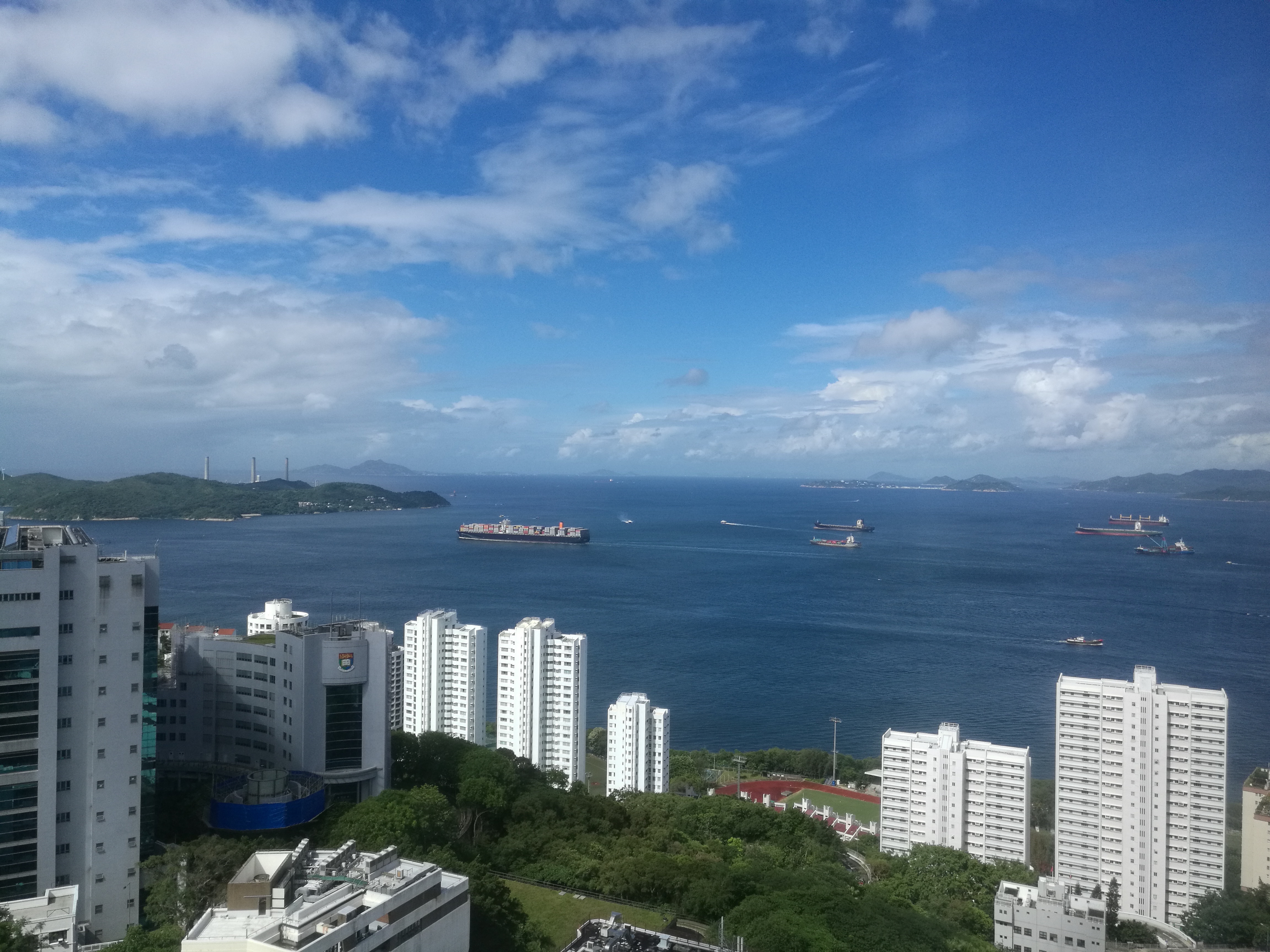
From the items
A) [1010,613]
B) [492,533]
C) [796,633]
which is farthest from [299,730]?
[492,533]

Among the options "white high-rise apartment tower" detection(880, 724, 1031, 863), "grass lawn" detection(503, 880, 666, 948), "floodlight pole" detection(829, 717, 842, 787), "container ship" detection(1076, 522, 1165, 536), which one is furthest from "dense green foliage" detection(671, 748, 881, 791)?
"container ship" detection(1076, 522, 1165, 536)

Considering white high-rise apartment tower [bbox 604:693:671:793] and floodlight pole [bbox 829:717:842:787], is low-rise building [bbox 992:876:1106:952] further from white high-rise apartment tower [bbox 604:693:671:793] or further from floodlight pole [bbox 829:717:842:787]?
white high-rise apartment tower [bbox 604:693:671:793]

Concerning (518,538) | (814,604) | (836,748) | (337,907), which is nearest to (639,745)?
(836,748)

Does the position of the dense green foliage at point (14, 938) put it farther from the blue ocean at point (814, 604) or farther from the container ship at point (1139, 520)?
the container ship at point (1139, 520)

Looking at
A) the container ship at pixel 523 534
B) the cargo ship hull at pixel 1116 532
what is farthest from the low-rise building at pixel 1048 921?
the cargo ship hull at pixel 1116 532

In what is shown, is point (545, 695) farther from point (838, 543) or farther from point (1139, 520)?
point (1139, 520)

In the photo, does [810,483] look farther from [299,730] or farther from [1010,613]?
[299,730]
